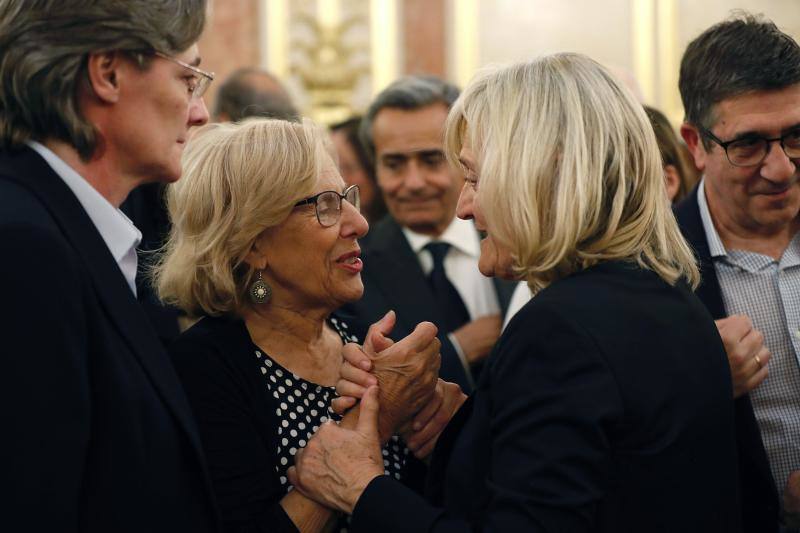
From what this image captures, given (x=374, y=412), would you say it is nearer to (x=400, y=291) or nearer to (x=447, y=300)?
(x=400, y=291)

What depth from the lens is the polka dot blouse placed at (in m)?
2.41

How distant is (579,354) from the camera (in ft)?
6.05

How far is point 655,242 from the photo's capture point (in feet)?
6.82

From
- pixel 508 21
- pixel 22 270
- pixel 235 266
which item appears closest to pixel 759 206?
pixel 235 266

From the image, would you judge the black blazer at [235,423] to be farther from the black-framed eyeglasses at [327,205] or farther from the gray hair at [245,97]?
the gray hair at [245,97]

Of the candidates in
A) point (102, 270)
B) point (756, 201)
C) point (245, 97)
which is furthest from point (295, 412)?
point (245, 97)

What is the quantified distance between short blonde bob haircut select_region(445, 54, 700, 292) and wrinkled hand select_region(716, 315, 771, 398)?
0.39 meters

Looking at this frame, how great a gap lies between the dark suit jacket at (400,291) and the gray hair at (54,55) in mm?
1539

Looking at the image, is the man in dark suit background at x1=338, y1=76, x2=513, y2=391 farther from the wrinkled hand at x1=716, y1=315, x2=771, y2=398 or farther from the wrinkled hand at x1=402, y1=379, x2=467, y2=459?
the wrinkled hand at x1=716, y1=315, x2=771, y2=398

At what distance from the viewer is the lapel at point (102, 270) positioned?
1844 mm

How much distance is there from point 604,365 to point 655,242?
36cm

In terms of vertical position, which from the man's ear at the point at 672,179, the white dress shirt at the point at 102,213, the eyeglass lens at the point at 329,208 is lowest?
the man's ear at the point at 672,179

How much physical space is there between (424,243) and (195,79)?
2230 mm

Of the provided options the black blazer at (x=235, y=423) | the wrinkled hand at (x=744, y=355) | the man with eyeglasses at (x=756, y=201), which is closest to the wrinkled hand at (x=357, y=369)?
the black blazer at (x=235, y=423)
